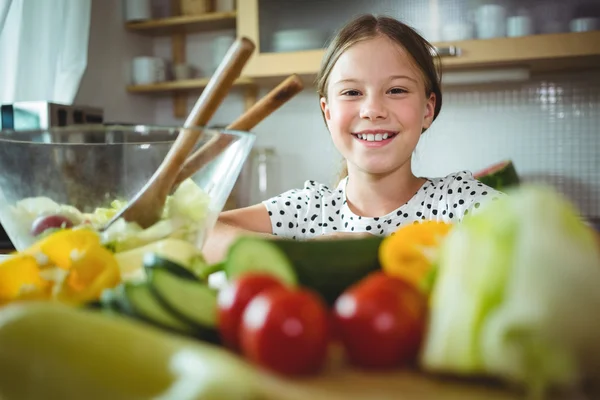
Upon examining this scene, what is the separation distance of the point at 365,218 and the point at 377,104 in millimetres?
264

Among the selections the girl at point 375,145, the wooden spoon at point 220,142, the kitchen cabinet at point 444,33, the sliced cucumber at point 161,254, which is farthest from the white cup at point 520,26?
the sliced cucumber at point 161,254

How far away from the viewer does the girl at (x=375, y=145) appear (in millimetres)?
1256

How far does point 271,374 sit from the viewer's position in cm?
33

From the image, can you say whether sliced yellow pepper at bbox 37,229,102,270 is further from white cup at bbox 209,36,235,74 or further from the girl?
white cup at bbox 209,36,235,74

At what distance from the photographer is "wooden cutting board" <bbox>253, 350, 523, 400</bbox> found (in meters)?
0.31

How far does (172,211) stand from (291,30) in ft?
6.39

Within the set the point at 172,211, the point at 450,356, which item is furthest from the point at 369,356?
the point at 172,211

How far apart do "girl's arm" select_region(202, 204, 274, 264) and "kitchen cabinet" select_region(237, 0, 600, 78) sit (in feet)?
3.40

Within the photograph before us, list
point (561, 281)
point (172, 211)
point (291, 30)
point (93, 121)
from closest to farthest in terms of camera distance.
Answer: point (561, 281) < point (172, 211) < point (93, 121) < point (291, 30)

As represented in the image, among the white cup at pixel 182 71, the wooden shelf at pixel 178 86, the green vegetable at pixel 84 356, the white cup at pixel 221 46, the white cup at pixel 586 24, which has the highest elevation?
the white cup at pixel 221 46

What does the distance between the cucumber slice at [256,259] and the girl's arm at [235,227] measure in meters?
0.62

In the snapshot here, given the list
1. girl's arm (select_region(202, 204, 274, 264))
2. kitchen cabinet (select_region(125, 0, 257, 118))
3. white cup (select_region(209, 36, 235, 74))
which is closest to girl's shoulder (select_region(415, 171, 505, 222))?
girl's arm (select_region(202, 204, 274, 264))

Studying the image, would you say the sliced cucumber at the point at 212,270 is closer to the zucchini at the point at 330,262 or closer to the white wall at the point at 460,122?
the zucchini at the point at 330,262

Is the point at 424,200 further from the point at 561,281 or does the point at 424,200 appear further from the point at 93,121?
the point at 93,121
